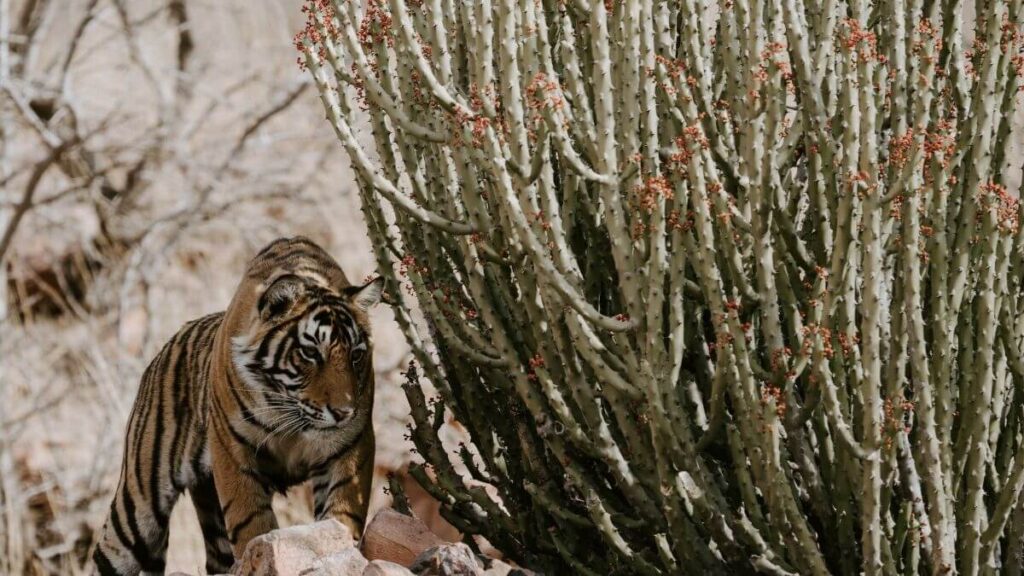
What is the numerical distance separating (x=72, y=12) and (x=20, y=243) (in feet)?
8.60

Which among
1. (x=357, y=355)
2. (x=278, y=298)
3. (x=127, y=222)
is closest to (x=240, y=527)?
(x=357, y=355)

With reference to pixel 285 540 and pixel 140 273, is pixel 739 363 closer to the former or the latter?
pixel 285 540

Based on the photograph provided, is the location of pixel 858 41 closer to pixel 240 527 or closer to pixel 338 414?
pixel 338 414

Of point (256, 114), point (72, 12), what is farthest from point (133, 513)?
point (72, 12)

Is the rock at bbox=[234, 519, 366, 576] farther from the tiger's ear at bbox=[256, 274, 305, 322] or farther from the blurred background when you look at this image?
the blurred background

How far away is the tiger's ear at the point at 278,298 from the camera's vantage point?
5430 millimetres

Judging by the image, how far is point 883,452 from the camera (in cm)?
387

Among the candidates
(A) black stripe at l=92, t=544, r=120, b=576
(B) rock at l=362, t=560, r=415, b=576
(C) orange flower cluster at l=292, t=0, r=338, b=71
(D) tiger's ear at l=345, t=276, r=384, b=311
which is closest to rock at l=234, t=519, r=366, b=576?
(B) rock at l=362, t=560, r=415, b=576

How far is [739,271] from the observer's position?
406 centimetres

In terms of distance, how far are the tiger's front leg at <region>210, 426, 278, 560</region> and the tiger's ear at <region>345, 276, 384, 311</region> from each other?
762mm

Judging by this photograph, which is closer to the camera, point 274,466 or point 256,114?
point 274,466

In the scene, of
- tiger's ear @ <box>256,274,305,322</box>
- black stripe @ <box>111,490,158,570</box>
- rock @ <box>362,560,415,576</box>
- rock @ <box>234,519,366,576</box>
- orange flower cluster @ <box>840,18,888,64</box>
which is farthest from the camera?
black stripe @ <box>111,490,158,570</box>

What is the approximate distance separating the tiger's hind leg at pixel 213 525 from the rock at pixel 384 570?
2170 mm

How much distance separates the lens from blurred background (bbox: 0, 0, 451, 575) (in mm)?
11000
